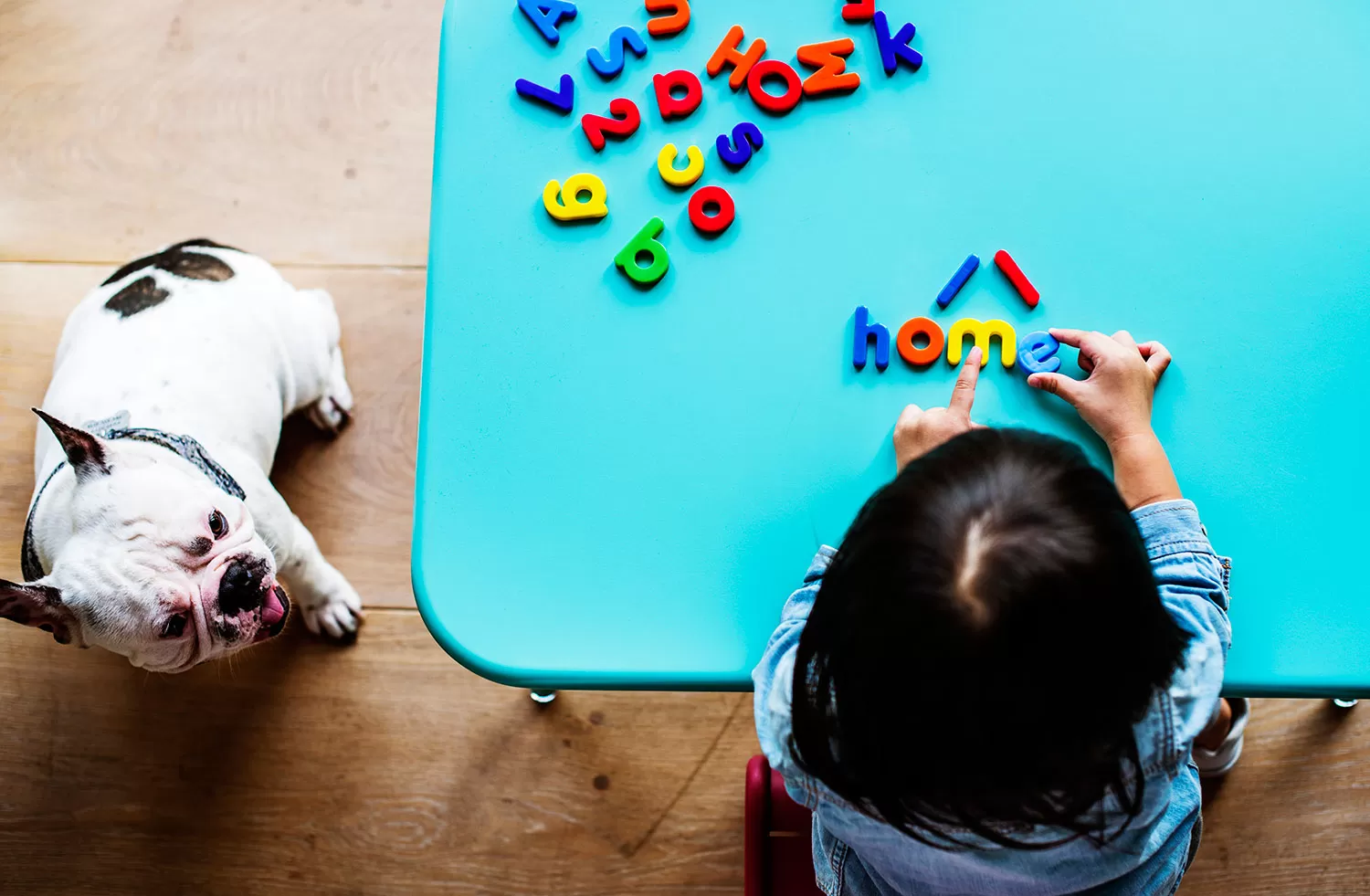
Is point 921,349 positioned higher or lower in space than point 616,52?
lower

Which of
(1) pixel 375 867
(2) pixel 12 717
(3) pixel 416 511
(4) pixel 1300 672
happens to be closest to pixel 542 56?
(3) pixel 416 511

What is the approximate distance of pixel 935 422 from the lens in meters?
0.85

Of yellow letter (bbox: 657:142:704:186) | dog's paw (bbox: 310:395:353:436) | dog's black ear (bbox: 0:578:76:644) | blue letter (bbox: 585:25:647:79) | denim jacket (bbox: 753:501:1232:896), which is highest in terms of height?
blue letter (bbox: 585:25:647:79)

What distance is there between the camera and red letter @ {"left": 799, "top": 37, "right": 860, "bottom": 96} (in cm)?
97

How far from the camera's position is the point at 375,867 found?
142 centimetres

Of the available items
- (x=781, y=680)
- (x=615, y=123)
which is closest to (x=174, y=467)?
(x=615, y=123)

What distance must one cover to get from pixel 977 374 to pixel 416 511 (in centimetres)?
54

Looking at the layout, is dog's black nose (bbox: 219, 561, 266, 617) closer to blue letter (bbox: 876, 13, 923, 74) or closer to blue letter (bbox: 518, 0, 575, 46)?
blue letter (bbox: 518, 0, 575, 46)

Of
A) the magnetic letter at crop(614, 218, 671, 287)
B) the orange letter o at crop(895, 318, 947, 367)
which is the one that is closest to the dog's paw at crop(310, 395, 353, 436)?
the magnetic letter at crop(614, 218, 671, 287)

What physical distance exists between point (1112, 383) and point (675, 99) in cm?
51

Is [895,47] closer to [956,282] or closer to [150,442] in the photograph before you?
[956,282]

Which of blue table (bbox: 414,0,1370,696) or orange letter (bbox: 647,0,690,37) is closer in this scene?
blue table (bbox: 414,0,1370,696)

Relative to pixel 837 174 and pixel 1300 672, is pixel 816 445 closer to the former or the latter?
pixel 837 174

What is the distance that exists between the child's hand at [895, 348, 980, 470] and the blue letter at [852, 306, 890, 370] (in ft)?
0.18
